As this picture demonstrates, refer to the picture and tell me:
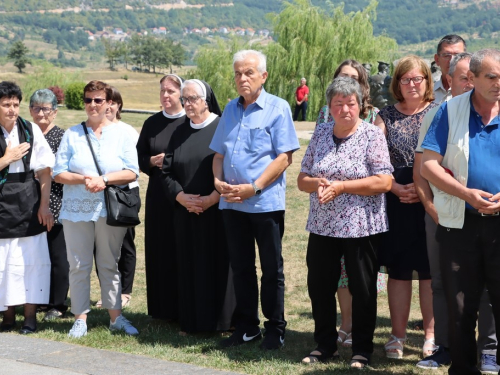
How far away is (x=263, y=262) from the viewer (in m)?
5.91

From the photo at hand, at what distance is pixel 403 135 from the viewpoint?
5656mm

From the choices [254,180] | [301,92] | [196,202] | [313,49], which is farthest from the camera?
[313,49]

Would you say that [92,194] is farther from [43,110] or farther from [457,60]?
[457,60]

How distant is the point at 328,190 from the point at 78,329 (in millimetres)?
2541

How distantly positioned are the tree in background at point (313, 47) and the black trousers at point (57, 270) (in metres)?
25.1

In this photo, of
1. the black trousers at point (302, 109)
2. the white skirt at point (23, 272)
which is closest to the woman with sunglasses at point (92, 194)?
the white skirt at point (23, 272)

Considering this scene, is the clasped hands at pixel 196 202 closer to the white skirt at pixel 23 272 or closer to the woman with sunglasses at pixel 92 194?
the woman with sunglasses at pixel 92 194

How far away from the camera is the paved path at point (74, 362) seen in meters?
5.18

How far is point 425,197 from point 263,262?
4.49 feet

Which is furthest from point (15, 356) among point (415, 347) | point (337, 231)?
point (415, 347)

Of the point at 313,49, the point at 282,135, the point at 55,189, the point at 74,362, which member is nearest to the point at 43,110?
the point at 55,189

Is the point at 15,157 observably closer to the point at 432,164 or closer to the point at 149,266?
the point at 149,266

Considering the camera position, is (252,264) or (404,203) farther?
(252,264)

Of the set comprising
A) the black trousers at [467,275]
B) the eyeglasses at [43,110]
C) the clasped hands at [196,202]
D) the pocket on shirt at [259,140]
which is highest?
the eyeglasses at [43,110]
